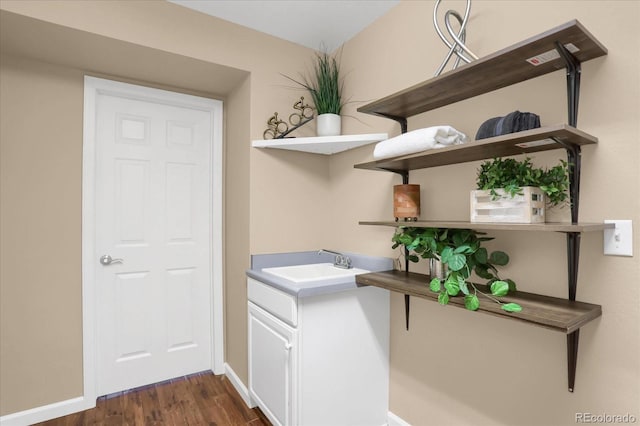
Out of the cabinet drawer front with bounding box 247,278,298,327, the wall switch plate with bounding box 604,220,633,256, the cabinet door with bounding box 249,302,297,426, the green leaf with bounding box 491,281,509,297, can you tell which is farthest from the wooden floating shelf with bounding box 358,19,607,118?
the cabinet door with bounding box 249,302,297,426

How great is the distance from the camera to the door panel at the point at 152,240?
2217mm

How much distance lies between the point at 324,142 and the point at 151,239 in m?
1.44

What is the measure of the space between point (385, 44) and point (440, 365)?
178 centimetres

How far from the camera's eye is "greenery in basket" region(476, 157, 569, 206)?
1093 mm

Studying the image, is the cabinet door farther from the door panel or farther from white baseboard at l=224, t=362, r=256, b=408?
the door panel

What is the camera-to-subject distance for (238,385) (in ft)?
7.48

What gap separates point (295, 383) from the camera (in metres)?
1.56

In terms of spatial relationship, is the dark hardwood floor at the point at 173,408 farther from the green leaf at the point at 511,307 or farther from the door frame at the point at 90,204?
the green leaf at the point at 511,307

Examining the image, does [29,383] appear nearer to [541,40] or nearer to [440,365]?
[440,365]

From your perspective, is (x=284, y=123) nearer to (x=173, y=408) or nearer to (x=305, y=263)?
(x=305, y=263)

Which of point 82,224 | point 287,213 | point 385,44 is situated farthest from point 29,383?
point 385,44

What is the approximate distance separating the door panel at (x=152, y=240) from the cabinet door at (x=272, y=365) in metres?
0.73

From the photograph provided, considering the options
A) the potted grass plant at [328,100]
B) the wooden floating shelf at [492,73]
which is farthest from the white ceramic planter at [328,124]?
the wooden floating shelf at [492,73]

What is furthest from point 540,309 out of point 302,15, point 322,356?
point 302,15
